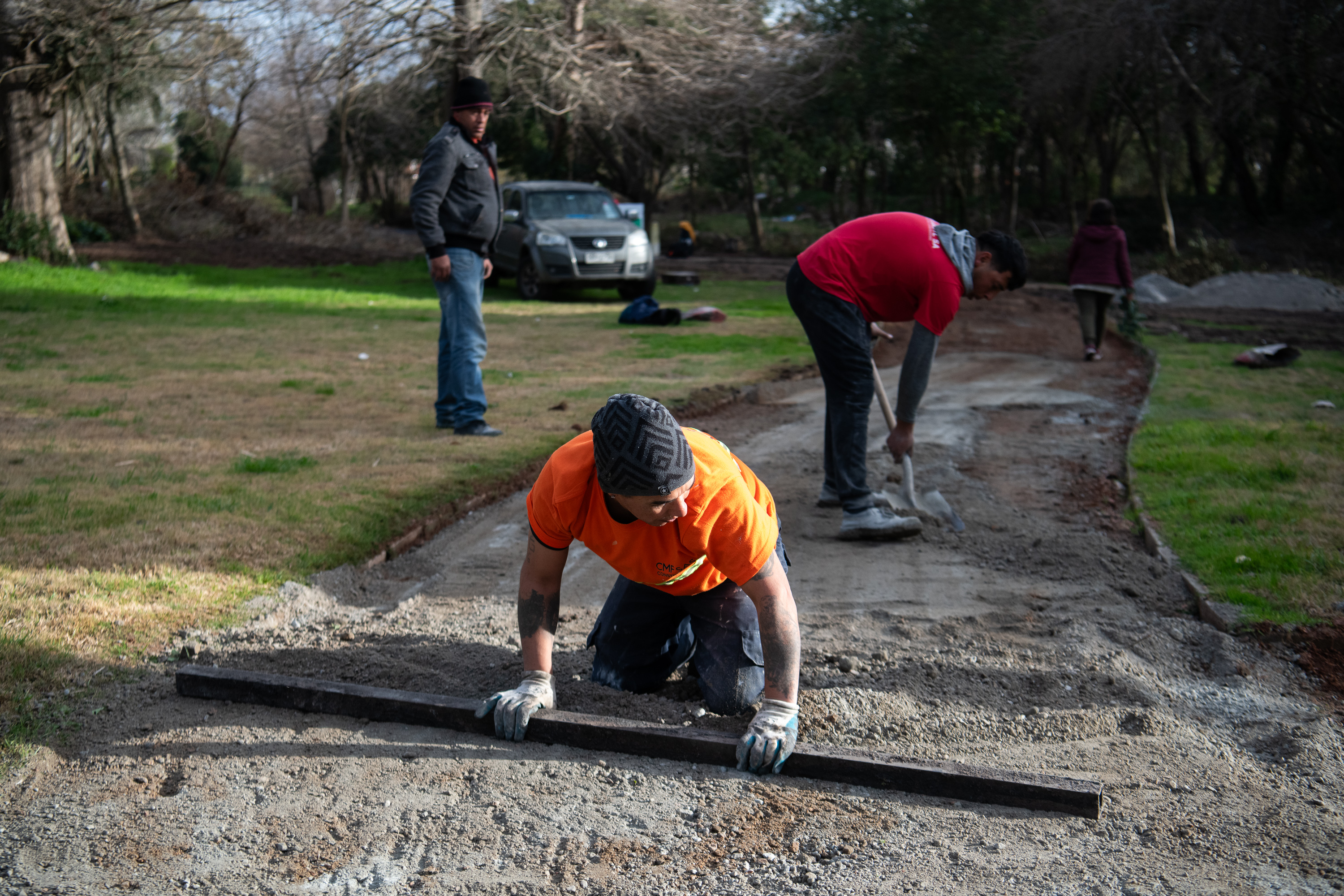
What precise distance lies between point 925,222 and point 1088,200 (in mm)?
32612

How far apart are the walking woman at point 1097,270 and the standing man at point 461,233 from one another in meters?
6.88

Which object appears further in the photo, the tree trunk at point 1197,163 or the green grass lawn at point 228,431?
the tree trunk at point 1197,163

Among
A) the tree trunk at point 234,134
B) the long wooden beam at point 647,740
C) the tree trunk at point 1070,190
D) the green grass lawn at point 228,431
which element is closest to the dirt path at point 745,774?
the long wooden beam at point 647,740

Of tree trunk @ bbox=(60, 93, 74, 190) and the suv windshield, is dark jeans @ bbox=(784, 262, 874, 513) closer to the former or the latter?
the suv windshield

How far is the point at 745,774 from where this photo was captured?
121 inches

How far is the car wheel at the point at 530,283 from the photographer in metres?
16.1

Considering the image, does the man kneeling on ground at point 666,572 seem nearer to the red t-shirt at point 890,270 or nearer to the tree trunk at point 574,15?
the red t-shirt at point 890,270

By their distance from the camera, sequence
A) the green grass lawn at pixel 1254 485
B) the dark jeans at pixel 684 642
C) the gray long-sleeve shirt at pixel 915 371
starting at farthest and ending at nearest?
the gray long-sleeve shirt at pixel 915 371 < the green grass lawn at pixel 1254 485 < the dark jeans at pixel 684 642

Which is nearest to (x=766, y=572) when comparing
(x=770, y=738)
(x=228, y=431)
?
(x=770, y=738)

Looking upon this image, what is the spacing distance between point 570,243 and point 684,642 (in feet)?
41.5

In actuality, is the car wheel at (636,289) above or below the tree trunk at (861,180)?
below

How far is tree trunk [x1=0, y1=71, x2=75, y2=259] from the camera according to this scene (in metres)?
16.2

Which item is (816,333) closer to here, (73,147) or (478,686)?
(478,686)

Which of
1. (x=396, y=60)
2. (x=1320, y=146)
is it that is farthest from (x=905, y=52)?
(x=396, y=60)
